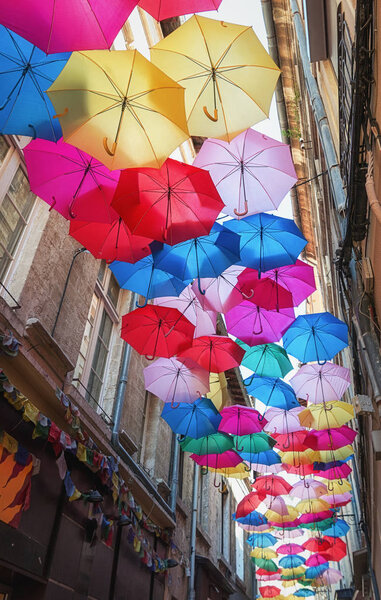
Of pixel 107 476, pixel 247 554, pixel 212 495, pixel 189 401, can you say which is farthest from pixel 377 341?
pixel 247 554

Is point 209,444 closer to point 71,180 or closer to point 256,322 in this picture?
point 256,322

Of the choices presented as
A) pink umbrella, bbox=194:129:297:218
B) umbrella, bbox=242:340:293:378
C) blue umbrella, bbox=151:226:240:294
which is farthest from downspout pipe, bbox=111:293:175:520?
pink umbrella, bbox=194:129:297:218

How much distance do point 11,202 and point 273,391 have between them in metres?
5.44

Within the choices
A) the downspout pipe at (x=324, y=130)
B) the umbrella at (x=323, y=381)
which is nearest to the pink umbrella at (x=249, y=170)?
the downspout pipe at (x=324, y=130)

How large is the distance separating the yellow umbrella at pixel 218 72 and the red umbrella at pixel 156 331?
9.19ft

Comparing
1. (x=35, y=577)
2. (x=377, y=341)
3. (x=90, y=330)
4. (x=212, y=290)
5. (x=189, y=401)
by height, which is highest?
(x=90, y=330)

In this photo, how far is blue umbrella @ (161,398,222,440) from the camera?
27.2 feet

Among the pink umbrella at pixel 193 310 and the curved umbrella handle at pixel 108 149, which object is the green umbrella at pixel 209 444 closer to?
the pink umbrella at pixel 193 310

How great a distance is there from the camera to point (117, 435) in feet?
25.8

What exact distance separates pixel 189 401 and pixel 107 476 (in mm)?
1797

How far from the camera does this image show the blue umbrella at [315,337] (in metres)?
7.27

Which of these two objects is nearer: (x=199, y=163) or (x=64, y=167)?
(x=64, y=167)

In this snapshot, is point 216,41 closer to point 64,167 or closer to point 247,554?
point 64,167

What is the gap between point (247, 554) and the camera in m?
20.5
